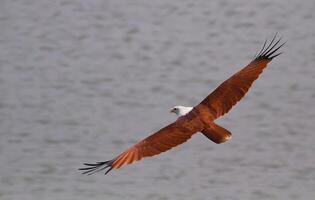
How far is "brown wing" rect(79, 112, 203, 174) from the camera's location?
8.10m

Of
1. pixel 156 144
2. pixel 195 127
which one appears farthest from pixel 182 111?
pixel 156 144

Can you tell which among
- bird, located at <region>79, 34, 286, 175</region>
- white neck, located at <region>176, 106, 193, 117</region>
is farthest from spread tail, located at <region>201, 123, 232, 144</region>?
white neck, located at <region>176, 106, 193, 117</region>

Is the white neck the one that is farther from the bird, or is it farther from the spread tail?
the spread tail

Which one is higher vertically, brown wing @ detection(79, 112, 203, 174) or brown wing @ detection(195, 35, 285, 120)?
brown wing @ detection(195, 35, 285, 120)

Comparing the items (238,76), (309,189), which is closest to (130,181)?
(309,189)

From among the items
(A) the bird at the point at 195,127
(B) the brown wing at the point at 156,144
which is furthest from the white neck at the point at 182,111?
(B) the brown wing at the point at 156,144

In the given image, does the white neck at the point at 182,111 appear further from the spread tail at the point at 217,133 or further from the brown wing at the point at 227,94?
the spread tail at the point at 217,133

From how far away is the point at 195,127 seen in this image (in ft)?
27.4

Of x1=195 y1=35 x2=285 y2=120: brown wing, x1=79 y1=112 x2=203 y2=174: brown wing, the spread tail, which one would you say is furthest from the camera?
x1=195 y1=35 x2=285 y2=120: brown wing

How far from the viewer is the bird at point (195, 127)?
812 cm

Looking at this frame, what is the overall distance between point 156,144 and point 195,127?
0.37 metres

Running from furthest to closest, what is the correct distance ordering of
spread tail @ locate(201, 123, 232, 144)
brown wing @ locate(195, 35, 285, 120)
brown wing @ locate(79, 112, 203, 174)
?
brown wing @ locate(195, 35, 285, 120) → spread tail @ locate(201, 123, 232, 144) → brown wing @ locate(79, 112, 203, 174)

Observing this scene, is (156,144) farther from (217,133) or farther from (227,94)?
(227,94)

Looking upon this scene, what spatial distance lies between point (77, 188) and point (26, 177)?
1.99 feet
